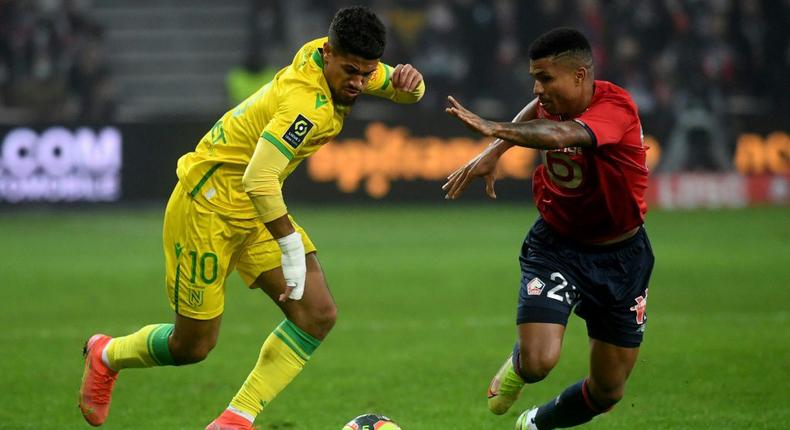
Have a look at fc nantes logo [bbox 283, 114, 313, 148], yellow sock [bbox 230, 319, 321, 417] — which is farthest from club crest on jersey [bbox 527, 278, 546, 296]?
fc nantes logo [bbox 283, 114, 313, 148]

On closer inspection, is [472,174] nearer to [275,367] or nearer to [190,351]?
[275,367]

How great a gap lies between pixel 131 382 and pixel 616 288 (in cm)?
370

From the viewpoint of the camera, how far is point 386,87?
6504mm

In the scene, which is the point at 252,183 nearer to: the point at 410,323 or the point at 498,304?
the point at 410,323

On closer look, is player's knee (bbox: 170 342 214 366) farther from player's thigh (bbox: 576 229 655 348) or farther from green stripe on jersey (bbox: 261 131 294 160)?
player's thigh (bbox: 576 229 655 348)

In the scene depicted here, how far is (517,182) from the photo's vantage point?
20031 millimetres

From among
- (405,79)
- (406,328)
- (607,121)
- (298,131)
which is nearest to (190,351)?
(298,131)

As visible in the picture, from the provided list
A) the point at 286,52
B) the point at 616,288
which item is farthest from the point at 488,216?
the point at 616,288

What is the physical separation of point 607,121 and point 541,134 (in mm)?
438

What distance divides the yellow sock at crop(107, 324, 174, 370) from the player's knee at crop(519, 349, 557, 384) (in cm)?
191

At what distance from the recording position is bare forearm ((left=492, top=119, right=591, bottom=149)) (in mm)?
5180

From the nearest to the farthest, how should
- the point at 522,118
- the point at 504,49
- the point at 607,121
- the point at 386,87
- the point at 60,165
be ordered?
the point at 607,121, the point at 522,118, the point at 386,87, the point at 60,165, the point at 504,49

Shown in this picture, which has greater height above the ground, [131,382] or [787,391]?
[787,391]

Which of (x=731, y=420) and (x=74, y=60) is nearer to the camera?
(x=731, y=420)
